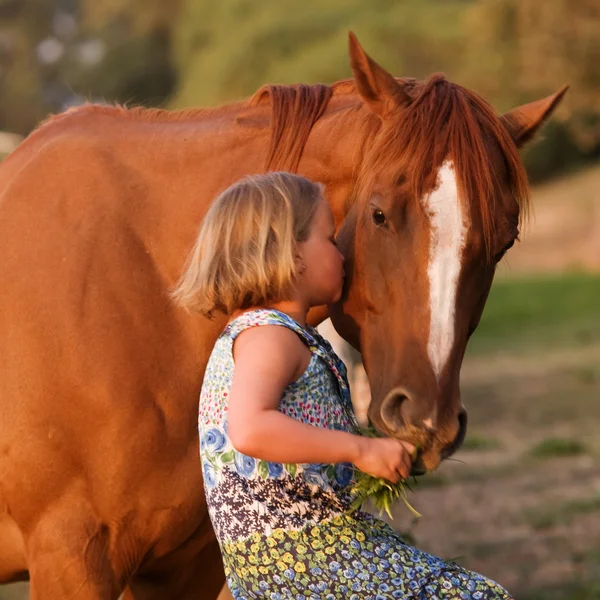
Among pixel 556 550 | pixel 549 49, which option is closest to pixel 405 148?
pixel 556 550

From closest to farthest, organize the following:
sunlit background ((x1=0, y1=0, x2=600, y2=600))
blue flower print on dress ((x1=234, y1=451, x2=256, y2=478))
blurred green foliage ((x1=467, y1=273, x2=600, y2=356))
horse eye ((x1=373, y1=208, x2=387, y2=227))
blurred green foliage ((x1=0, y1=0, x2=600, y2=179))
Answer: blue flower print on dress ((x1=234, y1=451, x2=256, y2=478)) → horse eye ((x1=373, y1=208, x2=387, y2=227)) → sunlit background ((x1=0, y1=0, x2=600, y2=600)) → blurred green foliage ((x1=467, y1=273, x2=600, y2=356)) → blurred green foliage ((x1=0, y1=0, x2=600, y2=179))

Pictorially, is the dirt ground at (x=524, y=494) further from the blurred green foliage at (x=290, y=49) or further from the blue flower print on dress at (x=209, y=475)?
the blurred green foliage at (x=290, y=49)

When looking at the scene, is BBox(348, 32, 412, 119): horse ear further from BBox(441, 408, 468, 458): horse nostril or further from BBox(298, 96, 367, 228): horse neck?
BBox(441, 408, 468, 458): horse nostril

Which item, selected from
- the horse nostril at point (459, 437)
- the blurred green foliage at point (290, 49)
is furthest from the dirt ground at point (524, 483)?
the blurred green foliage at point (290, 49)

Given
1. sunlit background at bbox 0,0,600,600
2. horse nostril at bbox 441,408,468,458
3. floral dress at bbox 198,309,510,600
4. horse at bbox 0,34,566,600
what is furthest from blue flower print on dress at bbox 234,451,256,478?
sunlit background at bbox 0,0,600,600

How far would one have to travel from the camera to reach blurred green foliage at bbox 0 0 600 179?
68.6ft

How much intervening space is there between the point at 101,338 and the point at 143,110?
0.83 m

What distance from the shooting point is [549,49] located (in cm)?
2053

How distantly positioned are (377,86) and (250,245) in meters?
0.69

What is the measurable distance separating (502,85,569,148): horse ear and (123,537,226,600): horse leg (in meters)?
1.52

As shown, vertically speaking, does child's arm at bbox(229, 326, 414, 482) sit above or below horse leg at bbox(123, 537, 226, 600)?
above

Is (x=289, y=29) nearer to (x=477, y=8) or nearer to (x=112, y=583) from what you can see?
(x=477, y=8)

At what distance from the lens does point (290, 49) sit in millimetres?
32438

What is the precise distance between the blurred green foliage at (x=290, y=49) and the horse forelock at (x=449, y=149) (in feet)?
33.6
